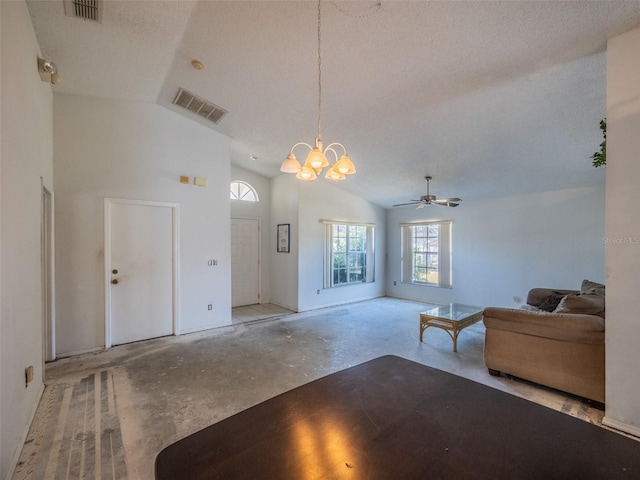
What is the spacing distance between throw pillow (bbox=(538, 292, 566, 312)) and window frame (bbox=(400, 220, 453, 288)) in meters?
2.11

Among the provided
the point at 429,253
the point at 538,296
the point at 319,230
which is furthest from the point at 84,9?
the point at 429,253

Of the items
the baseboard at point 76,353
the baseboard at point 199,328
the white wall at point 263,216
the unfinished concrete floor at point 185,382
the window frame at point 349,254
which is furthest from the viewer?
the white wall at point 263,216

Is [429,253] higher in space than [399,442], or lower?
higher

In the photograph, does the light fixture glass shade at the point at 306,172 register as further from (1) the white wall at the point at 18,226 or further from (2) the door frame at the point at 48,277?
(2) the door frame at the point at 48,277

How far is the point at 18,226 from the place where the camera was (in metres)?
2.01

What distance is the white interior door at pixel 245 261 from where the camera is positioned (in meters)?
5.88

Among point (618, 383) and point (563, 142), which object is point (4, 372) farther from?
point (563, 142)

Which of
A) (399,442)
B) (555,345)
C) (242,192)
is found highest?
(242,192)

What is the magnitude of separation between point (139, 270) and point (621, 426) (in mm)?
4952

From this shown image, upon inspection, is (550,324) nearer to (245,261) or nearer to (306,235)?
(306,235)

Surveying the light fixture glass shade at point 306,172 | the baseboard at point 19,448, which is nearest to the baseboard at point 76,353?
the baseboard at point 19,448

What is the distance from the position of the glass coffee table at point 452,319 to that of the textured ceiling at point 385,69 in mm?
2082

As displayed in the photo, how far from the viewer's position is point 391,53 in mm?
2475

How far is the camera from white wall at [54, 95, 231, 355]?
3.42 meters
